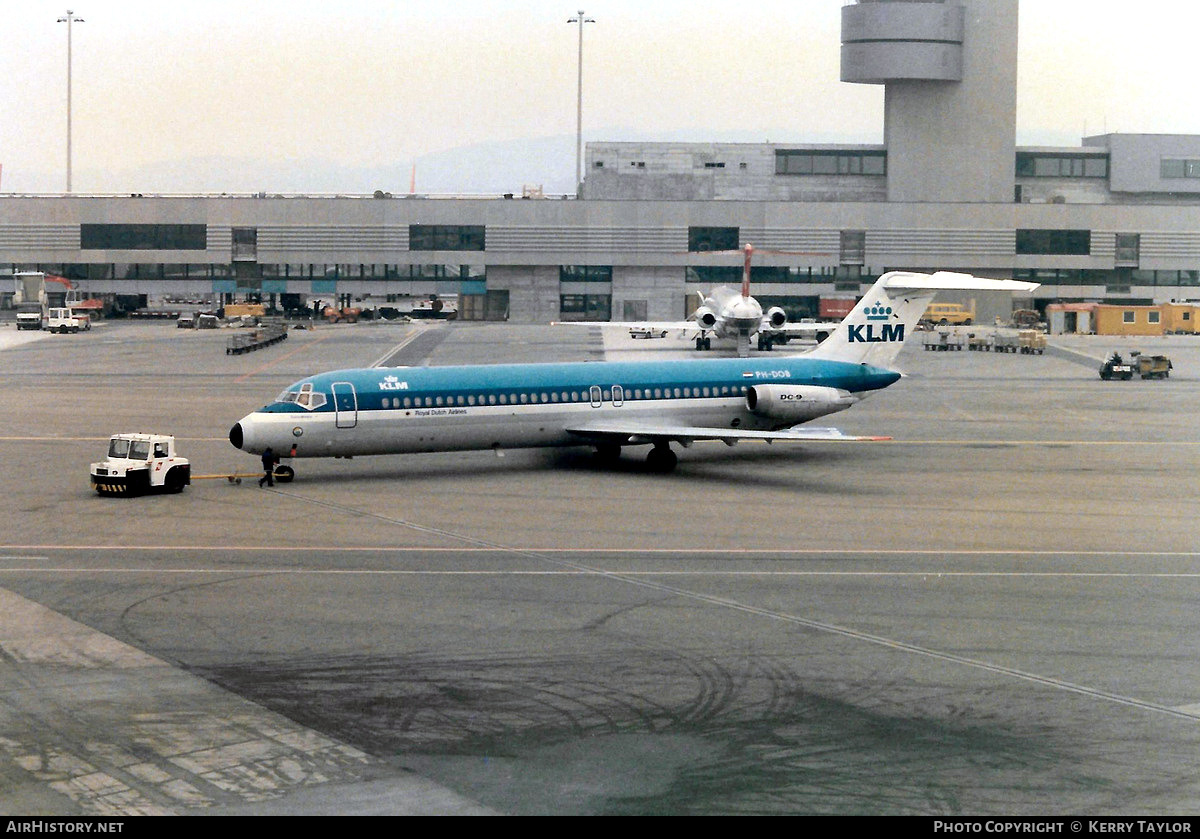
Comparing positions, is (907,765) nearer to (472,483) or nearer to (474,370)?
(472,483)

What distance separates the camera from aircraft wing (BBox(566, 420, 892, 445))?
43.3m

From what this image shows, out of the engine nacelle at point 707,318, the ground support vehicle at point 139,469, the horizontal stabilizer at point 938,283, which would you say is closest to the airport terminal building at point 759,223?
the engine nacelle at point 707,318

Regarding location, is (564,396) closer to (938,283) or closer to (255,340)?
(938,283)

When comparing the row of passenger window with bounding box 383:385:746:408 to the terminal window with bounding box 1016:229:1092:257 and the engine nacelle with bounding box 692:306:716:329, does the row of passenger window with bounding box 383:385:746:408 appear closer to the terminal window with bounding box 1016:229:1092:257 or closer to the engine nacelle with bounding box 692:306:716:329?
the engine nacelle with bounding box 692:306:716:329

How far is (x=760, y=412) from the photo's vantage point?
4650cm

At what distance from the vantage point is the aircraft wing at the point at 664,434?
43.3 m

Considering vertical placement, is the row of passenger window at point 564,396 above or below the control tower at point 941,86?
below

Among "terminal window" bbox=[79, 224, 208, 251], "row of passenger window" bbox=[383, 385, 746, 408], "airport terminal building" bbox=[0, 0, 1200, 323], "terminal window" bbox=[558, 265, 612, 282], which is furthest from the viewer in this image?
"terminal window" bbox=[79, 224, 208, 251]

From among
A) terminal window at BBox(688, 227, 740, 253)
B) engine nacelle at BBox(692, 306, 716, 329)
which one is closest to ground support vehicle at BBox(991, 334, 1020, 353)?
engine nacelle at BBox(692, 306, 716, 329)

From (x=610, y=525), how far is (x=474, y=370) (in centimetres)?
1053

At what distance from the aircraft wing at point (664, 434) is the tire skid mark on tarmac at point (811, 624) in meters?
9.64

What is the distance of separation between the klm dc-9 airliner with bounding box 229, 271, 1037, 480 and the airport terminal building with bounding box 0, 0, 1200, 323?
9095 cm

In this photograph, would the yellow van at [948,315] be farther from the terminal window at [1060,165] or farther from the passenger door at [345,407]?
the passenger door at [345,407]

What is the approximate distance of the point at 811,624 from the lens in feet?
82.9
